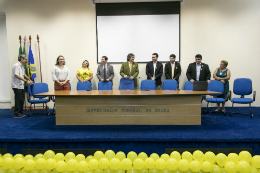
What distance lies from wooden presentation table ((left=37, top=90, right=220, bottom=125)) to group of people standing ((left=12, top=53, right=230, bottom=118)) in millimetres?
1280

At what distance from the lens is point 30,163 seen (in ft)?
6.26

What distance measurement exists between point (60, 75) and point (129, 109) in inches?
87.7

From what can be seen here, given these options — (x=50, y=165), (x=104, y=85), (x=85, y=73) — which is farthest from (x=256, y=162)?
(x=85, y=73)

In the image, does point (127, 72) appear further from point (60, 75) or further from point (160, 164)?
point (160, 164)

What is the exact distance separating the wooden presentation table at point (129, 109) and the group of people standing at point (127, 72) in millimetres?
1280

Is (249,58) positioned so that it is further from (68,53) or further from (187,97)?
(68,53)

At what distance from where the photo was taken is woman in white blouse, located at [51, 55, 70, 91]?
4336mm

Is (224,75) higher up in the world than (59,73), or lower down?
lower down

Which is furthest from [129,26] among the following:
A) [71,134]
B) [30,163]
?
[30,163]

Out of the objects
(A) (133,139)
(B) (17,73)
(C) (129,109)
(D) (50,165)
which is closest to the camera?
(D) (50,165)

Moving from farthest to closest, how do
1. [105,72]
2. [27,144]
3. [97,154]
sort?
[105,72] < [27,144] < [97,154]

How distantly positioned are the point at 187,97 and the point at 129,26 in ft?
11.2

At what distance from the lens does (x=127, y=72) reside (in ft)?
16.8

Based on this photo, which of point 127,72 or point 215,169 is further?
point 127,72
